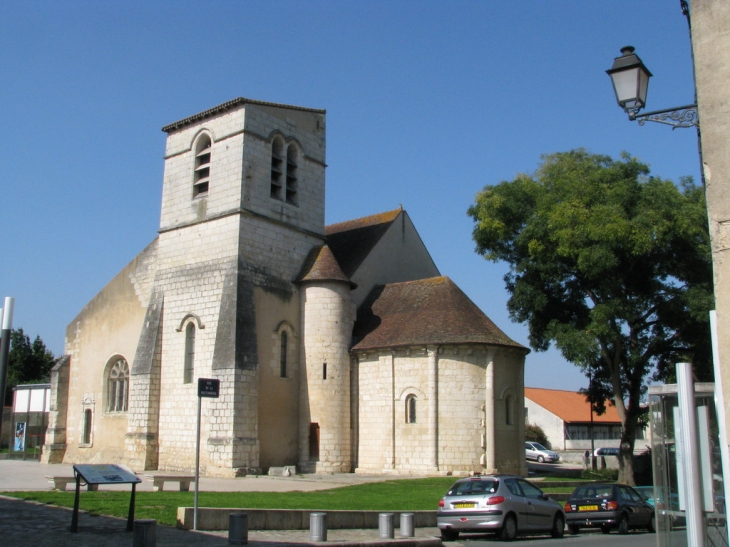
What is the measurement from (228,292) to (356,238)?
361 inches

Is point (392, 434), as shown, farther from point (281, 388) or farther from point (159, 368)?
point (159, 368)

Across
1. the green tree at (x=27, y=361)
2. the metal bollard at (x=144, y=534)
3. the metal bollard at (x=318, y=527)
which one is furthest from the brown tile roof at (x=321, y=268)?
the green tree at (x=27, y=361)

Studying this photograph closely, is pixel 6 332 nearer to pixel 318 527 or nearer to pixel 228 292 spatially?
pixel 318 527

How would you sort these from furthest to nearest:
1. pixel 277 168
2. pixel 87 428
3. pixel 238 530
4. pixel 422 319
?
pixel 87 428 → pixel 277 168 → pixel 422 319 → pixel 238 530

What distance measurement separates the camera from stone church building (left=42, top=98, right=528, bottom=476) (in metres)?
26.9

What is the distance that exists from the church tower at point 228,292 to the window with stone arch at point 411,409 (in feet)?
14.7

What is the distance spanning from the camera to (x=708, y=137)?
591cm

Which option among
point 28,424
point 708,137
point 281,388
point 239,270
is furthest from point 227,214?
point 708,137

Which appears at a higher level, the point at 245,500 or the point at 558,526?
the point at 245,500

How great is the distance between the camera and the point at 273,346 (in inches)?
1115

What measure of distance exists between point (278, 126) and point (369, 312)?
8661mm

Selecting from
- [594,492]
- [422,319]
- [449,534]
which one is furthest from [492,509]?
[422,319]

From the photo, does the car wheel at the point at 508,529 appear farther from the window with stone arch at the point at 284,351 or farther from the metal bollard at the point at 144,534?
the window with stone arch at the point at 284,351

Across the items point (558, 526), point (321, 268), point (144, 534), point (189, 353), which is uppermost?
point (321, 268)
